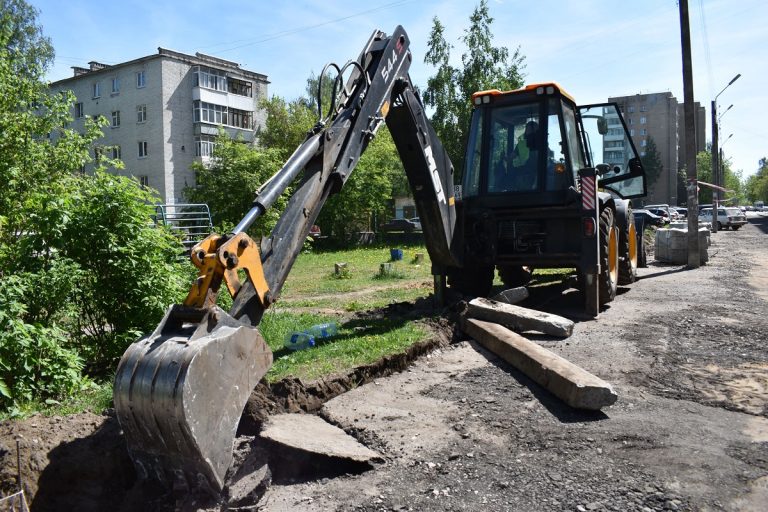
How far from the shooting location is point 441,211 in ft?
25.9

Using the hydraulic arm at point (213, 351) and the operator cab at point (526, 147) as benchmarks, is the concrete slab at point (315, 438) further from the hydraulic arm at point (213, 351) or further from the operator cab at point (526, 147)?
the operator cab at point (526, 147)

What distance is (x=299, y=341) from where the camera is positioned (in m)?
7.24

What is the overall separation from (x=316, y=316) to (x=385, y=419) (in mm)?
4222

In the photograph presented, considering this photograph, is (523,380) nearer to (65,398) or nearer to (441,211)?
(441,211)

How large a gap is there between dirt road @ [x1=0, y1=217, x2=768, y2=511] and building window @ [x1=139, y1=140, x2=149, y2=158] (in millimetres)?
40242

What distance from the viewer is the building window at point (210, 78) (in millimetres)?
42594

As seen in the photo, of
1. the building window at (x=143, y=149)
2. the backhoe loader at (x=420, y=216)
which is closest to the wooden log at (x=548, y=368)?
the backhoe loader at (x=420, y=216)

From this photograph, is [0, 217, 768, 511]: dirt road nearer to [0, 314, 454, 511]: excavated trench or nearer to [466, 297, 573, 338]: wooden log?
[0, 314, 454, 511]: excavated trench

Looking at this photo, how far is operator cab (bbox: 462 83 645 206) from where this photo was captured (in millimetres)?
8805

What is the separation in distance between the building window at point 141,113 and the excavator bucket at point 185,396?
141 feet

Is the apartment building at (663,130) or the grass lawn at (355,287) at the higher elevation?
the apartment building at (663,130)

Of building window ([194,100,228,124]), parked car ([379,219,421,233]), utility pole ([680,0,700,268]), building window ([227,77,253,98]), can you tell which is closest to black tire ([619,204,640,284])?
utility pole ([680,0,700,268])

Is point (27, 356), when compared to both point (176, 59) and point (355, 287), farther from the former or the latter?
point (176, 59)

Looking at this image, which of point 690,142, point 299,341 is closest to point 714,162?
point 690,142
